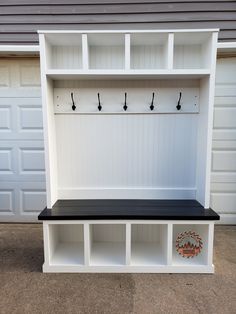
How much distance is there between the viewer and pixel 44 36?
1.79 metres

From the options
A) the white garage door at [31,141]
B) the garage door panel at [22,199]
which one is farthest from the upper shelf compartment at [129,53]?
the garage door panel at [22,199]

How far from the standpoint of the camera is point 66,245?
217cm

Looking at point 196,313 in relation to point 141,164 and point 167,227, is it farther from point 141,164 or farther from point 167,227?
point 141,164

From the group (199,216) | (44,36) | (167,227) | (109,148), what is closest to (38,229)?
(109,148)

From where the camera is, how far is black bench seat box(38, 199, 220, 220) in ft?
5.86

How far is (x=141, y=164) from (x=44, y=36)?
4.19 ft

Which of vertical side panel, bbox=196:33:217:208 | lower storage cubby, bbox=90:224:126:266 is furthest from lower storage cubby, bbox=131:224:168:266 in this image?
vertical side panel, bbox=196:33:217:208

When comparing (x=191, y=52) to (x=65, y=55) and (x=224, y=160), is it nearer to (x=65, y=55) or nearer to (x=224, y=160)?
(x=65, y=55)

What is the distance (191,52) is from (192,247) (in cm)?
161

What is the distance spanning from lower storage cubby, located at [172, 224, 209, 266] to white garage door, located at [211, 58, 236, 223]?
93 centimetres

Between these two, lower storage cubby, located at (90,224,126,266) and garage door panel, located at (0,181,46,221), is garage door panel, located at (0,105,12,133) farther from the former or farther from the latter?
lower storage cubby, located at (90,224,126,266)

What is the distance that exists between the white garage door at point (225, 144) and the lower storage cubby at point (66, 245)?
Answer: 160 cm

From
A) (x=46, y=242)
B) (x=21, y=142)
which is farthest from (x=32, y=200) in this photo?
(x=46, y=242)

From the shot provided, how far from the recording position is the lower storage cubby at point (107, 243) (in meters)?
1.97
